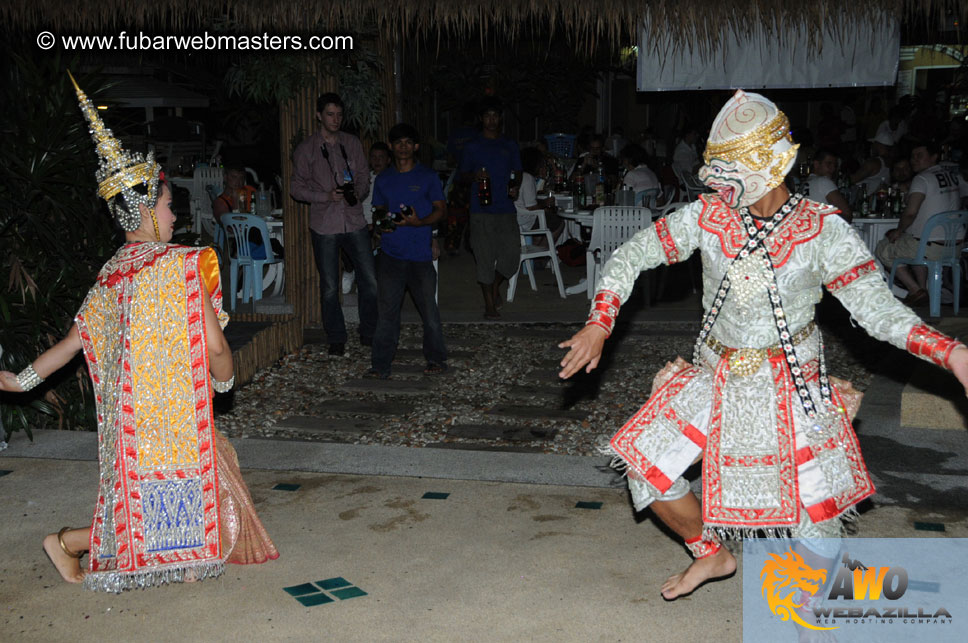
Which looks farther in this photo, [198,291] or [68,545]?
Answer: [68,545]

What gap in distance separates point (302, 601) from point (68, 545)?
910 mm

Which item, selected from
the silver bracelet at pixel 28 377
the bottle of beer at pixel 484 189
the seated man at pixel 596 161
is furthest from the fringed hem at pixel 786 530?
the seated man at pixel 596 161

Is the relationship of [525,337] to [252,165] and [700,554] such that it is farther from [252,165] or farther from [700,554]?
[252,165]

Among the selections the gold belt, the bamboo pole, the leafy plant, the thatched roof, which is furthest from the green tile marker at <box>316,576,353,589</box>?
the thatched roof

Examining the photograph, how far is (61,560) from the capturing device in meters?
3.73

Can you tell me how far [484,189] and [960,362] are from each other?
586 cm

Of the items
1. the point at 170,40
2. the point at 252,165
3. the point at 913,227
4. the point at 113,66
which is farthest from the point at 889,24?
the point at 113,66

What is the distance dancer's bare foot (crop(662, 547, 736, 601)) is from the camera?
3.45 metres

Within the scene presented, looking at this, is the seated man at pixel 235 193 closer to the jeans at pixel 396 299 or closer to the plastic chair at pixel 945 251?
the jeans at pixel 396 299

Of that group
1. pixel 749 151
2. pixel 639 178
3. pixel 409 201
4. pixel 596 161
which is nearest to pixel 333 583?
pixel 749 151

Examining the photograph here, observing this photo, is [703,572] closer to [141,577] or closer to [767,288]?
[767,288]

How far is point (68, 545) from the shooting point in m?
3.73

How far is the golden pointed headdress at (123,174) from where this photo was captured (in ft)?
11.2

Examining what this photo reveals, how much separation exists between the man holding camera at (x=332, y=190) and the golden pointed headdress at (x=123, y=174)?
3.88 metres
